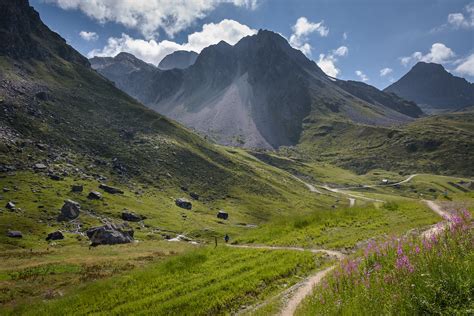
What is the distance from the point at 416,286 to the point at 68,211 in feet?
388

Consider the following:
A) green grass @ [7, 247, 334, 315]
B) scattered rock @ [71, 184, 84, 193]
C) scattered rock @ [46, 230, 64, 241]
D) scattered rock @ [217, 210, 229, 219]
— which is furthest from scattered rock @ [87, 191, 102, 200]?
green grass @ [7, 247, 334, 315]

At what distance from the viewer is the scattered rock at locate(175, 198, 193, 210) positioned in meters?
160

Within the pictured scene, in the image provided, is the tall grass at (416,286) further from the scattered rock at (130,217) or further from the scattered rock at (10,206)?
the scattered rock at (130,217)

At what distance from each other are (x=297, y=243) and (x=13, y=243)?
8388 cm

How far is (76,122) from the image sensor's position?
623 ft

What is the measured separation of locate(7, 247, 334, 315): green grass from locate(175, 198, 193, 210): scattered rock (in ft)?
449

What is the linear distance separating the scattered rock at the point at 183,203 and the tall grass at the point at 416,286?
150m

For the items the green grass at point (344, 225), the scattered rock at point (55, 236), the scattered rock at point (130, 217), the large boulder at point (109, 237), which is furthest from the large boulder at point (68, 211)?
the green grass at point (344, 225)

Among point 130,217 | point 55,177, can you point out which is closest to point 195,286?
point 130,217

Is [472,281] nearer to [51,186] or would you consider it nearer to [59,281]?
[59,281]

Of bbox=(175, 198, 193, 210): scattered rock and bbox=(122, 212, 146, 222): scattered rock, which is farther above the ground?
bbox=(175, 198, 193, 210): scattered rock

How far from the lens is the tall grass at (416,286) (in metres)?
9.09

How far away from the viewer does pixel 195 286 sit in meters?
20.1

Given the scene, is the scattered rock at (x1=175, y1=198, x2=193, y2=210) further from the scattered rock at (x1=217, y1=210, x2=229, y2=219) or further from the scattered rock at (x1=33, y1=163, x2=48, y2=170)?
the scattered rock at (x1=33, y1=163, x2=48, y2=170)
